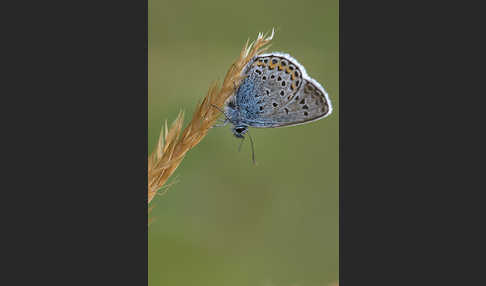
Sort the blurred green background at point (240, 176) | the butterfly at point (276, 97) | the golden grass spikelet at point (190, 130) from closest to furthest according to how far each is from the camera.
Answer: the golden grass spikelet at point (190, 130) < the butterfly at point (276, 97) < the blurred green background at point (240, 176)

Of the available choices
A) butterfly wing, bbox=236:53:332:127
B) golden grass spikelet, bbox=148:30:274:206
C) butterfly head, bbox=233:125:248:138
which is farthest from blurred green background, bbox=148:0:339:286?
golden grass spikelet, bbox=148:30:274:206

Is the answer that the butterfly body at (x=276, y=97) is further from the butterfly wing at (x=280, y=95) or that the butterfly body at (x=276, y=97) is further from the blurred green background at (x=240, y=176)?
the blurred green background at (x=240, y=176)

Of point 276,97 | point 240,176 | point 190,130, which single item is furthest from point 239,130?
point 240,176

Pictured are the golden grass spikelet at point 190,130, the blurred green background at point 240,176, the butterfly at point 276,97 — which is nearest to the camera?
the golden grass spikelet at point 190,130

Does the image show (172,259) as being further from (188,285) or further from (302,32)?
(302,32)

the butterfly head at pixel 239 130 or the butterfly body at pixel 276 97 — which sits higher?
the butterfly body at pixel 276 97

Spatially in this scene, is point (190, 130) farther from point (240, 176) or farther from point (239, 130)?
point (240, 176)

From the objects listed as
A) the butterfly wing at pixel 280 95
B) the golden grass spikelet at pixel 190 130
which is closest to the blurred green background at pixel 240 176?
the butterfly wing at pixel 280 95
